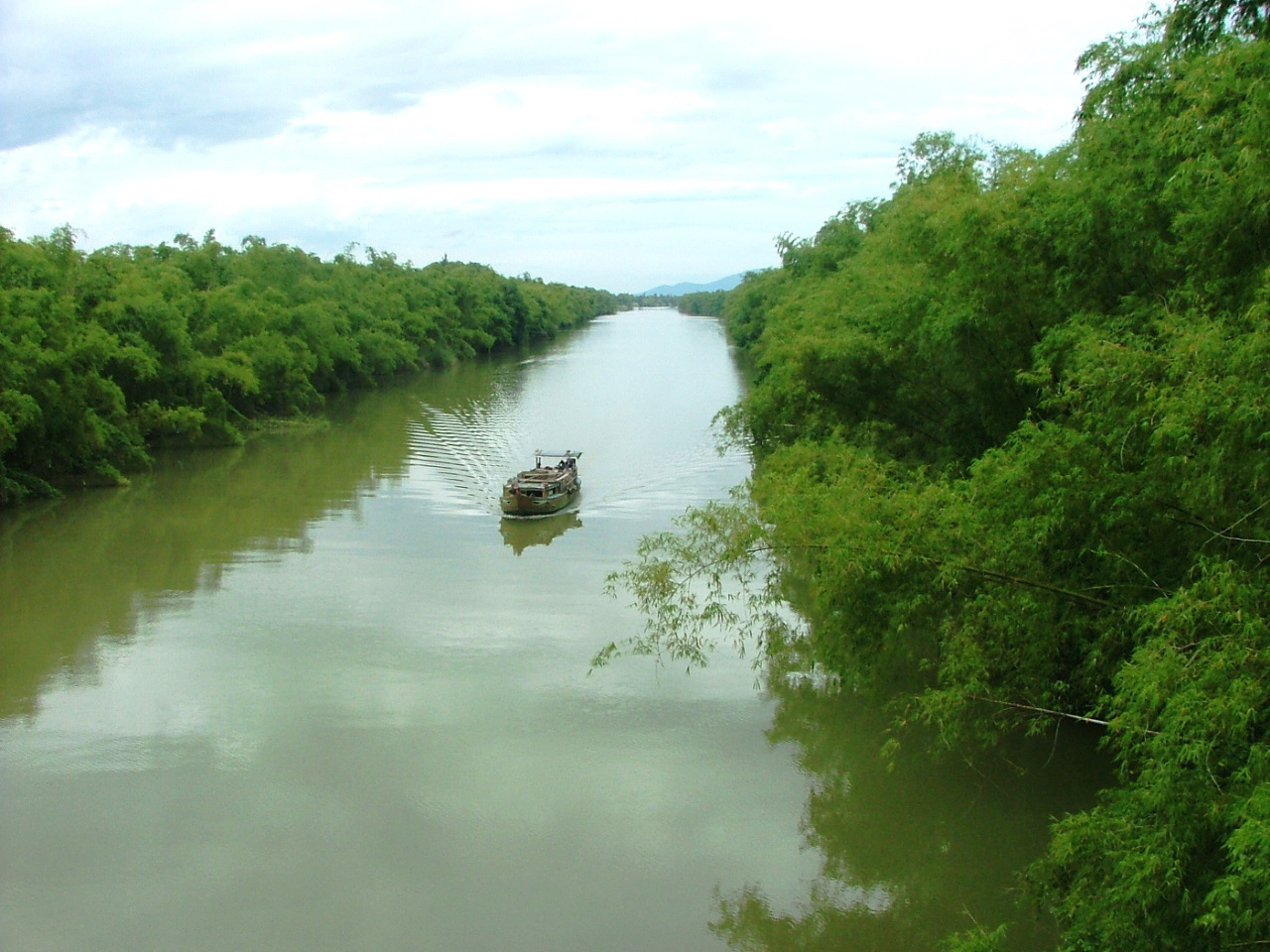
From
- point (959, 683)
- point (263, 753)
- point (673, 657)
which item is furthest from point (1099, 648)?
point (263, 753)

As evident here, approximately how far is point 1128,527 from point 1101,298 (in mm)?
3273

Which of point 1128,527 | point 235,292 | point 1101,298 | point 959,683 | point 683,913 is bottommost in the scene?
point 683,913

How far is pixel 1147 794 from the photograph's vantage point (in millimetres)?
6164

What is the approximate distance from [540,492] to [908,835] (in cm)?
1570

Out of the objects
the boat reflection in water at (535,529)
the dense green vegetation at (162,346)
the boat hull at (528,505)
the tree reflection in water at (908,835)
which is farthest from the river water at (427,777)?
the dense green vegetation at (162,346)

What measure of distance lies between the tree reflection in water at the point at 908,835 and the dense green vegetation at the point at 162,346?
19.0m

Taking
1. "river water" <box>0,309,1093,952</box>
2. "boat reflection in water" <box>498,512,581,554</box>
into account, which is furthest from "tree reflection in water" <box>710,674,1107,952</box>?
"boat reflection in water" <box>498,512,581,554</box>

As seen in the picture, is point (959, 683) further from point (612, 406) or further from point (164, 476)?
point (612, 406)

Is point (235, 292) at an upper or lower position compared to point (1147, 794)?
upper

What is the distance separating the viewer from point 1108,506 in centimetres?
820

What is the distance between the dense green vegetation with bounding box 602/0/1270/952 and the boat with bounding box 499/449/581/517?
37.2 feet

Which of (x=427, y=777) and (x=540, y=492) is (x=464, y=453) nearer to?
(x=540, y=492)

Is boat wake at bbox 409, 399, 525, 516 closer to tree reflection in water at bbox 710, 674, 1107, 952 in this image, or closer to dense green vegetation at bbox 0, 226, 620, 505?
dense green vegetation at bbox 0, 226, 620, 505

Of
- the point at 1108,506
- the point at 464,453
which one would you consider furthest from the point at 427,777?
the point at 464,453
